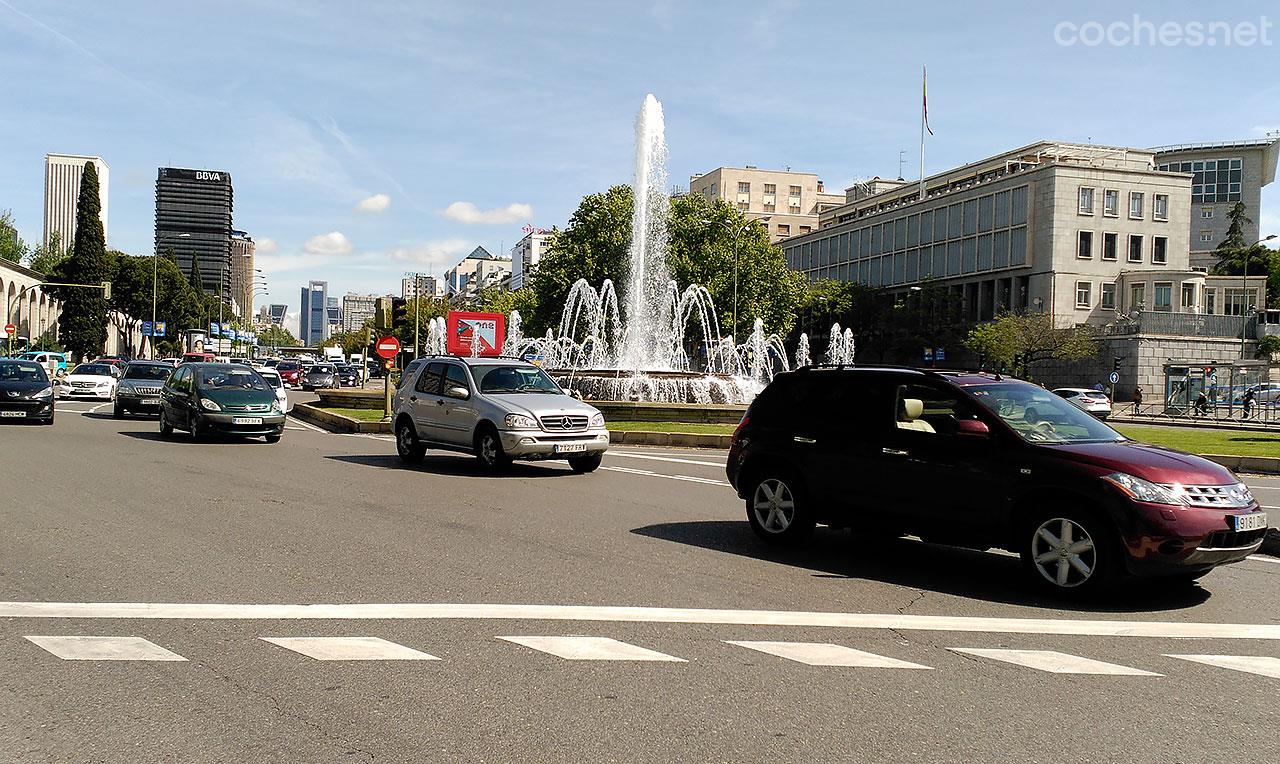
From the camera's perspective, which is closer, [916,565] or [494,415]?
[916,565]

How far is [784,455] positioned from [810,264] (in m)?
101

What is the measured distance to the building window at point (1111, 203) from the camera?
72250 millimetres

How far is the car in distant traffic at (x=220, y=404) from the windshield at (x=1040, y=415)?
15.9 meters

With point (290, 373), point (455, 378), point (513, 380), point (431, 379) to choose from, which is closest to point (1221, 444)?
point (513, 380)

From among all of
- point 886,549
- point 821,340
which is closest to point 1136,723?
point 886,549

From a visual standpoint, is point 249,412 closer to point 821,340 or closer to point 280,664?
point 280,664

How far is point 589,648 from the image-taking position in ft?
19.5

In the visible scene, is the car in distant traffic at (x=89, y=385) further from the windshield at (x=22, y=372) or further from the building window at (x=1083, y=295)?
the building window at (x=1083, y=295)

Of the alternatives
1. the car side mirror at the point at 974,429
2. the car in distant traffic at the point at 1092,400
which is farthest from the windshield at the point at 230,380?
the car in distant traffic at the point at 1092,400

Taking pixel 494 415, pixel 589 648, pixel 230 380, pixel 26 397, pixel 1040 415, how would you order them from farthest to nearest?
pixel 26 397, pixel 230 380, pixel 494 415, pixel 1040 415, pixel 589 648

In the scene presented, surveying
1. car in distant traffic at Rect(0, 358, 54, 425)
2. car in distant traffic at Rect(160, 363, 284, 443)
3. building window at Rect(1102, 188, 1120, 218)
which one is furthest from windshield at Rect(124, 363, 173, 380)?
building window at Rect(1102, 188, 1120, 218)

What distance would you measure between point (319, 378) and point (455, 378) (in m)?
50.9

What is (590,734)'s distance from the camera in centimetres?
454

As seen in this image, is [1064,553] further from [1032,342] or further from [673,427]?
[1032,342]
